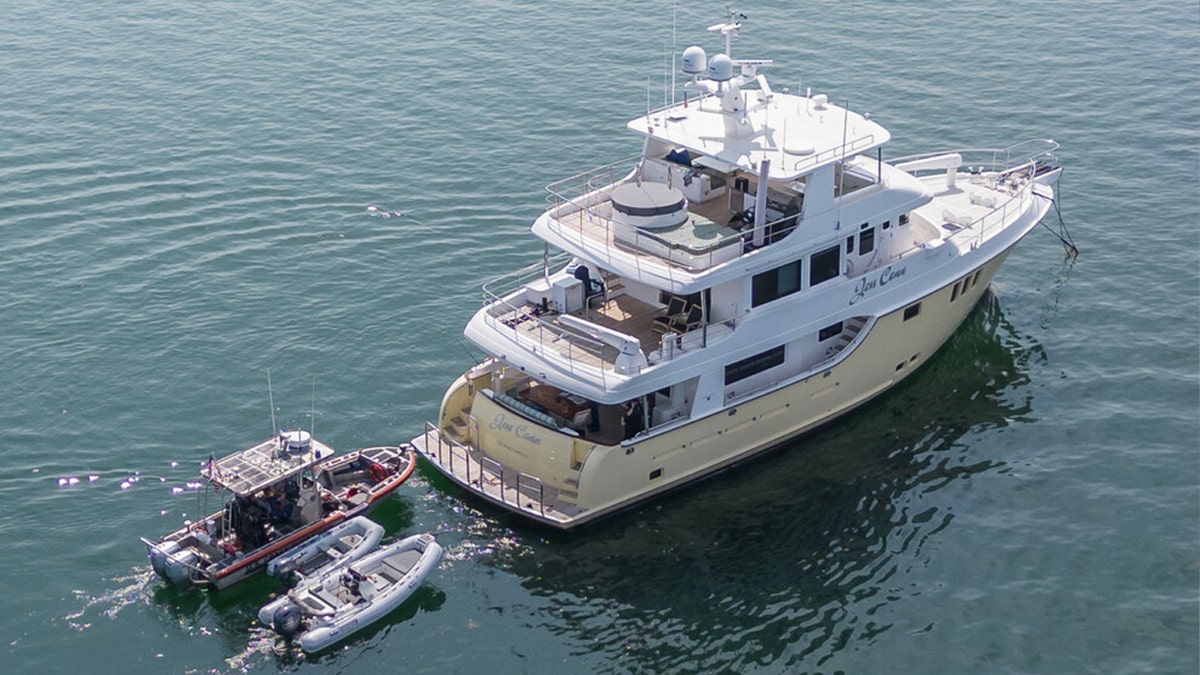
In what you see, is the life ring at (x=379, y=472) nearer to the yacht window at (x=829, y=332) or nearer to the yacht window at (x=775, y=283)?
A: the yacht window at (x=775, y=283)

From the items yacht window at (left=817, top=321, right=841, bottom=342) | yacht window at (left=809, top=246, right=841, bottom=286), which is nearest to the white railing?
yacht window at (left=809, top=246, right=841, bottom=286)

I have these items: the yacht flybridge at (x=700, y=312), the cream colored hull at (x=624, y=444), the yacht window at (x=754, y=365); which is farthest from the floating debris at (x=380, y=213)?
the yacht window at (x=754, y=365)

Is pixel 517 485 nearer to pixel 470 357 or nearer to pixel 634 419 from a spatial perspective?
pixel 634 419

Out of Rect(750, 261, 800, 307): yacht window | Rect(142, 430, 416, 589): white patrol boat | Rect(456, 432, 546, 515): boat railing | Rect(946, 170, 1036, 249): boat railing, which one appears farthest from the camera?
Rect(946, 170, 1036, 249): boat railing

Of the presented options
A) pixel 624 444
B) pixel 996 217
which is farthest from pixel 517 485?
pixel 996 217

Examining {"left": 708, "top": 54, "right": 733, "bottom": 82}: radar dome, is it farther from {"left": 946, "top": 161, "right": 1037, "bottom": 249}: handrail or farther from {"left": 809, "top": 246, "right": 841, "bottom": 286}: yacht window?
{"left": 946, "top": 161, "right": 1037, "bottom": 249}: handrail

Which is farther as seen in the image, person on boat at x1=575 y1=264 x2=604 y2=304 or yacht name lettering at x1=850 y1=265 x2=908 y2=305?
yacht name lettering at x1=850 y1=265 x2=908 y2=305

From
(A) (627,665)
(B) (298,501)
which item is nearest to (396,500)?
(B) (298,501)
